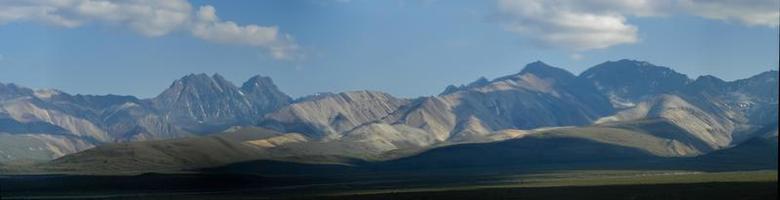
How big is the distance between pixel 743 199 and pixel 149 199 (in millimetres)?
104211

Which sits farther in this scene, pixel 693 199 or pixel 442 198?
pixel 442 198

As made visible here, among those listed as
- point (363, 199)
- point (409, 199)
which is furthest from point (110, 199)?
point (409, 199)

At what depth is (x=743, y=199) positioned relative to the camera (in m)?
115

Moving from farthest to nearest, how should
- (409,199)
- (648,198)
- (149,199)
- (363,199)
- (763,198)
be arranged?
(149,199), (363,199), (409,199), (648,198), (763,198)

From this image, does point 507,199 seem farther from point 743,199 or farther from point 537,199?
point 743,199

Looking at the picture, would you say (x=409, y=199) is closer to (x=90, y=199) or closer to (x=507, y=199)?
(x=507, y=199)

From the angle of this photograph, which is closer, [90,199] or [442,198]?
[442,198]

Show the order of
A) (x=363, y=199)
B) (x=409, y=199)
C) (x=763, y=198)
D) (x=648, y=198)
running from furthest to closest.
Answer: (x=363, y=199)
(x=409, y=199)
(x=648, y=198)
(x=763, y=198)

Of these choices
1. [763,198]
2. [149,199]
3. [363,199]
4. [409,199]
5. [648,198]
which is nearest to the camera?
[763,198]

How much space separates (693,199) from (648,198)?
5960mm

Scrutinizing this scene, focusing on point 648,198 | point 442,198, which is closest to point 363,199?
point 442,198

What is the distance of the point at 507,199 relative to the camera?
13862cm

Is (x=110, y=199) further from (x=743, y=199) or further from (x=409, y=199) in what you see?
(x=743, y=199)

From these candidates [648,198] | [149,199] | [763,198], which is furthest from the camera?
[149,199]
